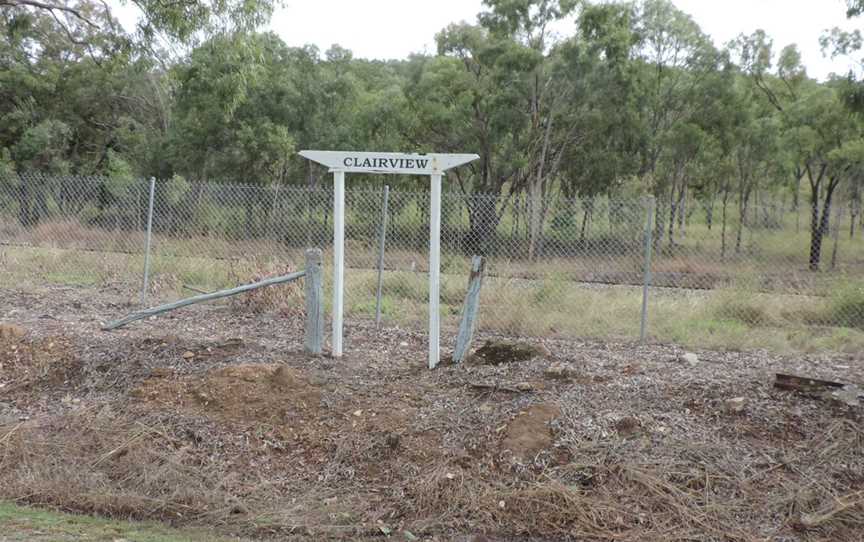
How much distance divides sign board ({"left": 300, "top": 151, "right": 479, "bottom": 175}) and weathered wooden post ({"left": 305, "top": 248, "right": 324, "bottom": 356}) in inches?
34.1

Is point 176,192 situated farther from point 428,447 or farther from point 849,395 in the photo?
point 849,395

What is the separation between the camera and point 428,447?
5449mm

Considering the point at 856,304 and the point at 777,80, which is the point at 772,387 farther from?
the point at 777,80

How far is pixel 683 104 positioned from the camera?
85.6ft

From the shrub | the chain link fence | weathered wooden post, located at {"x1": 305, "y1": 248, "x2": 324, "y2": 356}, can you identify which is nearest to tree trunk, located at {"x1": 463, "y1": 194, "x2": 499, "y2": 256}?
the chain link fence

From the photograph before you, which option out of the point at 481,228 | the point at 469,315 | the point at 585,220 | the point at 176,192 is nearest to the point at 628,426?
the point at 469,315

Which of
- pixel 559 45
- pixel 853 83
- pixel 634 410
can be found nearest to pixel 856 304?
pixel 853 83

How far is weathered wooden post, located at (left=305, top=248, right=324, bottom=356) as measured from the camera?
7.41 m

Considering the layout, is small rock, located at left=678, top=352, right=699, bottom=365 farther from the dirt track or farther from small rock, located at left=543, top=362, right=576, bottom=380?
small rock, located at left=543, top=362, right=576, bottom=380

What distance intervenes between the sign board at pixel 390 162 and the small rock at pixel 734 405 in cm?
281

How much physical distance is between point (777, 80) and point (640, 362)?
25.6m

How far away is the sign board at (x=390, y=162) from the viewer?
6.89 metres

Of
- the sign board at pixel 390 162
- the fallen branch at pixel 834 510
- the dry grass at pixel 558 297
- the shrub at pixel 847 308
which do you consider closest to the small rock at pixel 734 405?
the fallen branch at pixel 834 510

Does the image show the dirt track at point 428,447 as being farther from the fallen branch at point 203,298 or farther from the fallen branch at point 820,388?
the fallen branch at point 203,298
